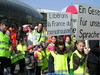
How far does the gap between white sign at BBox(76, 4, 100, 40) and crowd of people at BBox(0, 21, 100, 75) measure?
0.26 metres

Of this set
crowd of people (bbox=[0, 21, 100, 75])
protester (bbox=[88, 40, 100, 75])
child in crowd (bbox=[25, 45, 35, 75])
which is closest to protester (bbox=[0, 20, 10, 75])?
crowd of people (bbox=[0, 21, 100, 75])

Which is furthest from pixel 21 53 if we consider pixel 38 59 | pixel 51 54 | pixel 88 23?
pixel 88 23

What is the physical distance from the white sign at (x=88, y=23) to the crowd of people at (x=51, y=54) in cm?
26

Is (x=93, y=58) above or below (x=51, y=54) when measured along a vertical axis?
below

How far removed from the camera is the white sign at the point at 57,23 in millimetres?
6203

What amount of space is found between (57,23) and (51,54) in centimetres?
79

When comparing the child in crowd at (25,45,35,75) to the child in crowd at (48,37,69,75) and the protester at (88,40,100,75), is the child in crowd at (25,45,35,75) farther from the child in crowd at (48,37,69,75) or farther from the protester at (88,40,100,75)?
the child in crowd at (48,37,69,75)

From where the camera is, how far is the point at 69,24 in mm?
6305

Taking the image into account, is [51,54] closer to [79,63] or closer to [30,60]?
[79,63]

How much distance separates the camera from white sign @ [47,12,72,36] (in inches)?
244

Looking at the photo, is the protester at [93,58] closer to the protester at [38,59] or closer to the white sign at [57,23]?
the white sign at [57,23]

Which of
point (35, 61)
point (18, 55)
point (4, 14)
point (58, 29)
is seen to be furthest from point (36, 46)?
point (4, 14)

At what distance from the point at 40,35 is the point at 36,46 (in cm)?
71

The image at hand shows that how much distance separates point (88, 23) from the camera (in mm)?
5684
